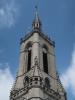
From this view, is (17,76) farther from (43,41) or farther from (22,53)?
(43,41)

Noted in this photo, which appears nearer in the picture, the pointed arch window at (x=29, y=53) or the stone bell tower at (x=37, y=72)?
the stone bell tower at (x=37, y=72)

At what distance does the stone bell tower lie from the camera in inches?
1886

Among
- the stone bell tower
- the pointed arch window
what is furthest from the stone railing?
the pointed arch window

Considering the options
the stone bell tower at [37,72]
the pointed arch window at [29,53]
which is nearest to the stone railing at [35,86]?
the stone bell tower at [37,72]

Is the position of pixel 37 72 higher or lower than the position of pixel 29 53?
lower

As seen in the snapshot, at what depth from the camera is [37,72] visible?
1993 inches

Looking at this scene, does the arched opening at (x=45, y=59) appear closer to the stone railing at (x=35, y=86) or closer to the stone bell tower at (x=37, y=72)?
the stone bell tower at (x=37, y=72)

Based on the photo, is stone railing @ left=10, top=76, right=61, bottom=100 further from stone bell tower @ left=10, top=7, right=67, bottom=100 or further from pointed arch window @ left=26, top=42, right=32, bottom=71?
pointed arch window @ left=26, top=42, right=32, bottom=71

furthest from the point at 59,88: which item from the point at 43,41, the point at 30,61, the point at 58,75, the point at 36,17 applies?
the point at 36,17

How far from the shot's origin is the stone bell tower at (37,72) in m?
47.9

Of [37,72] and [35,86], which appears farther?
[37,72]

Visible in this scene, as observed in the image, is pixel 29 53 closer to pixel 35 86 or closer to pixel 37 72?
pixel 37 72

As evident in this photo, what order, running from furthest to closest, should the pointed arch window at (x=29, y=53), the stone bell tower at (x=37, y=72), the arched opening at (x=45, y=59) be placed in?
the pointed arch window at (x=29, y=53), the arched opening at (x=45, y=59), the stone bell tower at (x=37, y=72)

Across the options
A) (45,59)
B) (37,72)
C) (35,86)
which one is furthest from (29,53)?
(35,86)
